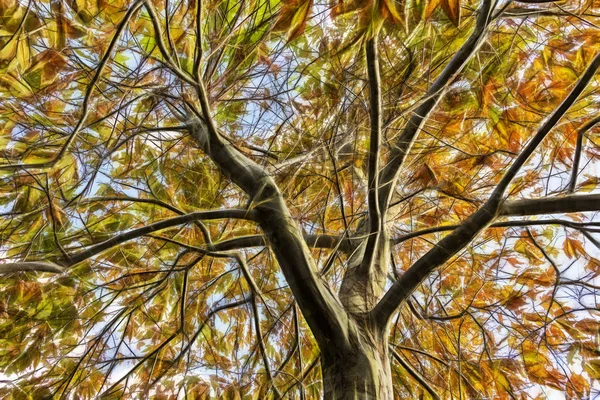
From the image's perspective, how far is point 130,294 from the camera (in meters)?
3.04

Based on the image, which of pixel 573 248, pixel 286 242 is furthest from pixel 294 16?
pixel 573 248

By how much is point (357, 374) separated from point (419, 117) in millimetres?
1328

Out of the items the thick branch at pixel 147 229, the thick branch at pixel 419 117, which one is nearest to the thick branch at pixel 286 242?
the thick branch at pixel 147 229

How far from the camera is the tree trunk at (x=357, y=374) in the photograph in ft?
5.34

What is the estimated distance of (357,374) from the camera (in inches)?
65.3

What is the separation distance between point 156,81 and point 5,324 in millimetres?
1804

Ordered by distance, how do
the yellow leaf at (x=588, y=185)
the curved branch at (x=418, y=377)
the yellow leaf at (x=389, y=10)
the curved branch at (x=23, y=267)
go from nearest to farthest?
the yellow leaf at (x=389, y=10)
the curved branch at (x=23, y=267)
the curved branch at (x=418, y=377)
the yellow leaf at (x=588, y=185)

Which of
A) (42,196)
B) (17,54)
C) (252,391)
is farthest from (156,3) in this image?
(252,391)

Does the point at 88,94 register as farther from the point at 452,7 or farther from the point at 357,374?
the point at 357,374

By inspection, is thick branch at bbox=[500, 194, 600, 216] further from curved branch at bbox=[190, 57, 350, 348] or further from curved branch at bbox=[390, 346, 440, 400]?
curved branch at bbox=[390, 346, 440, 400]

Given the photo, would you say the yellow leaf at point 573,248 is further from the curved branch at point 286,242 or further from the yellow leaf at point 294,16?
the yellow leaf at point 294,16

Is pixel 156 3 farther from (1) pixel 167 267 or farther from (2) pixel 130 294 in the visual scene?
(2) pixel 130 294

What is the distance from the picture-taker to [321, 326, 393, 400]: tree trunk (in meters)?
1.63

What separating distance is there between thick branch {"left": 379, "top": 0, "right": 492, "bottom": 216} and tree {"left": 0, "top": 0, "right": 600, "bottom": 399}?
0.04ft
